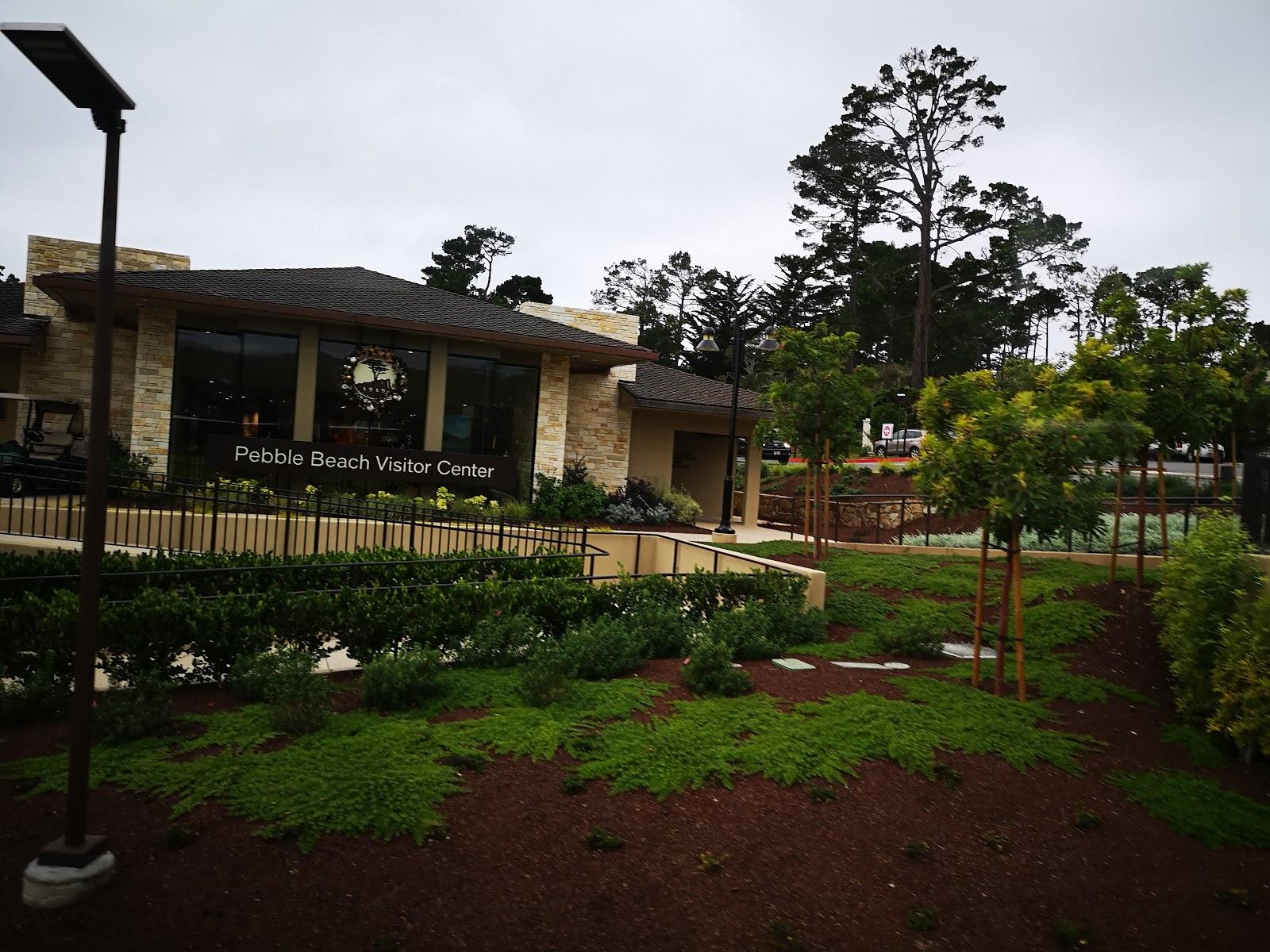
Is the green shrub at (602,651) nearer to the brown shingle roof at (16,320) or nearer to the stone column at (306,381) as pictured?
the stone column at (306,381)

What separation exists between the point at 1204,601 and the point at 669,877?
553cm

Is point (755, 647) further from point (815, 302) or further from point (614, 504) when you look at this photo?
point (815, 302)

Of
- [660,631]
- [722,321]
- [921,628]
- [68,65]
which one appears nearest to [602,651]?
[660,631]

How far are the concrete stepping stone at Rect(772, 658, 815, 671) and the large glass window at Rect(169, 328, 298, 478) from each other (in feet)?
44.3

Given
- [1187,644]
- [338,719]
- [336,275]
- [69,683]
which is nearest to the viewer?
[338,719]

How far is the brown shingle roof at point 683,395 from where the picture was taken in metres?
20.8

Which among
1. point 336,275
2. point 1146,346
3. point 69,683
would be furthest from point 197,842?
point 336,275

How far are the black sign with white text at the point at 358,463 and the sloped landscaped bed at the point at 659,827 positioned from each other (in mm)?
11115

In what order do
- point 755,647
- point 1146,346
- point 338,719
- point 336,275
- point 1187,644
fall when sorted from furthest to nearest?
point 336,275 < point 1146,346 < point 755,647 < point 1187,644 < point 338,719

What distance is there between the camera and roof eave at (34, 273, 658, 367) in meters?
15.3

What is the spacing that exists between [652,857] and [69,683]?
489 centimetres

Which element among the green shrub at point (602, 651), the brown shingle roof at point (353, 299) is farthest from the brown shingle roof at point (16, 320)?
the green shrub at point (602, 651)

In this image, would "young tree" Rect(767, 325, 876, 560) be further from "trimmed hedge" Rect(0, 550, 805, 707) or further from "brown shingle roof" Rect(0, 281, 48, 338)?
"brown shingle roof" Rect(0, 281, 48, 338)

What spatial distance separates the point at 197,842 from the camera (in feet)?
13.9
